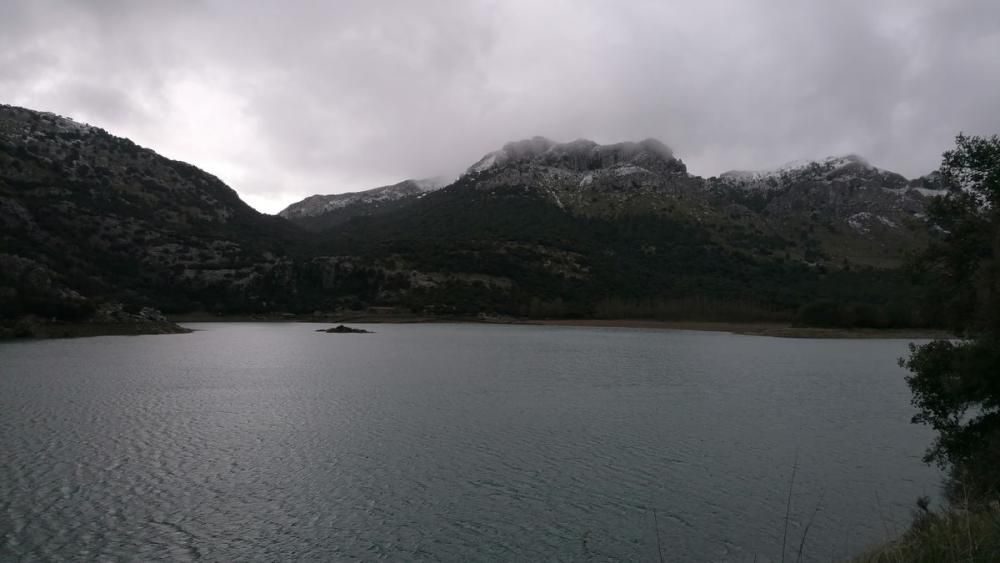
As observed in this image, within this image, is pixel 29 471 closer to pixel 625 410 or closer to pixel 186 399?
pixel 186 399

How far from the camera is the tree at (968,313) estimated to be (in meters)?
16.4

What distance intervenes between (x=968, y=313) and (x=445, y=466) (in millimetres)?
16226

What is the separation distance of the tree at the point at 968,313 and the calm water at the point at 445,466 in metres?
2.08

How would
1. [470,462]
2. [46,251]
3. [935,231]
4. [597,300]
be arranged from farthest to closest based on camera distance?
A: [597,300] → [46,251] → [470,462] → [935,231]

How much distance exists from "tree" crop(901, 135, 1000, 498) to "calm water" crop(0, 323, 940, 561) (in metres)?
2.08

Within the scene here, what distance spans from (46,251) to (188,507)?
121 m

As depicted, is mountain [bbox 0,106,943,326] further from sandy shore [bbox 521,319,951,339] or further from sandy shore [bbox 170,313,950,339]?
sandy shore [bbox 521,319,951,339]

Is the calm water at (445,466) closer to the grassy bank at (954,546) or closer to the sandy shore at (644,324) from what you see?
the grassy bank at (954,546)

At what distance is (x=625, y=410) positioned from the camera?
3183 cm

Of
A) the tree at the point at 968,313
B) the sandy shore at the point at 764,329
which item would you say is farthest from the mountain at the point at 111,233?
the tree at the point at 968,313

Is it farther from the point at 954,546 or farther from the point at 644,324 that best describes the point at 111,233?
the point at 954,546

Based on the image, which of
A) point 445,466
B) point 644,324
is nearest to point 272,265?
point 644,324

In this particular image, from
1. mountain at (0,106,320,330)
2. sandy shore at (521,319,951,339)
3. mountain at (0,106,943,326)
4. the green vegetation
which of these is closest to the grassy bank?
the green vegetation

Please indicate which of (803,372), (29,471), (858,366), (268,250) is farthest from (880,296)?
(29,471)
